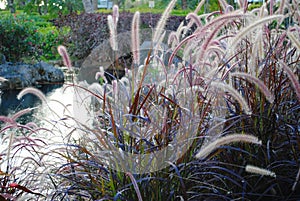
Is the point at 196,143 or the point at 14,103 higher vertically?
the point at 196,143

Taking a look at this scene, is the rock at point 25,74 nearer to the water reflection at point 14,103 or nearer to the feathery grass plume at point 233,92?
the water reflection at point 14,103

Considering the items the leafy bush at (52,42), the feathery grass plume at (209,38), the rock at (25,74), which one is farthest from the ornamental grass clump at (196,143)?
the leafy bush at (52,42)

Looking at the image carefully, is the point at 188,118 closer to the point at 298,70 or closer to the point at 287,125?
the point at 287,125

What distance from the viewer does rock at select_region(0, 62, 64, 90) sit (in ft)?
19.0

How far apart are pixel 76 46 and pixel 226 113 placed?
7579 millimetres

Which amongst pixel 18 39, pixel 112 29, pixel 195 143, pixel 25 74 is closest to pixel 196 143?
pixel 195 143

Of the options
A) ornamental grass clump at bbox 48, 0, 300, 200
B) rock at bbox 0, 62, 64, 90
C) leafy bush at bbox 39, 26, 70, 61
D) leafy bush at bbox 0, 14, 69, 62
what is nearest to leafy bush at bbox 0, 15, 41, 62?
leafy bush at bbox 0, 14, 69, 62

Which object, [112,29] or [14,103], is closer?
[112,29]

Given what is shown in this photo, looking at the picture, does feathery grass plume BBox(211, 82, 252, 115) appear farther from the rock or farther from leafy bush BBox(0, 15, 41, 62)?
leafy bush BBox(0, 15, 41, 62)

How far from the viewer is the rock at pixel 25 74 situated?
5.78 meters

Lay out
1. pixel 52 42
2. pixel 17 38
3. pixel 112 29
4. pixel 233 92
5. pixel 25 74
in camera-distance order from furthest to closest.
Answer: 1. pixel 52 42
2. pixel 17 38
3. pixel 25 74
4. pixel 112 29
5. pixel 233 92

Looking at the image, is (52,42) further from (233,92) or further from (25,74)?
(233,92)

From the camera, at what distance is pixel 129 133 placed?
1.14 m

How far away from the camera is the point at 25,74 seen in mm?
6000
